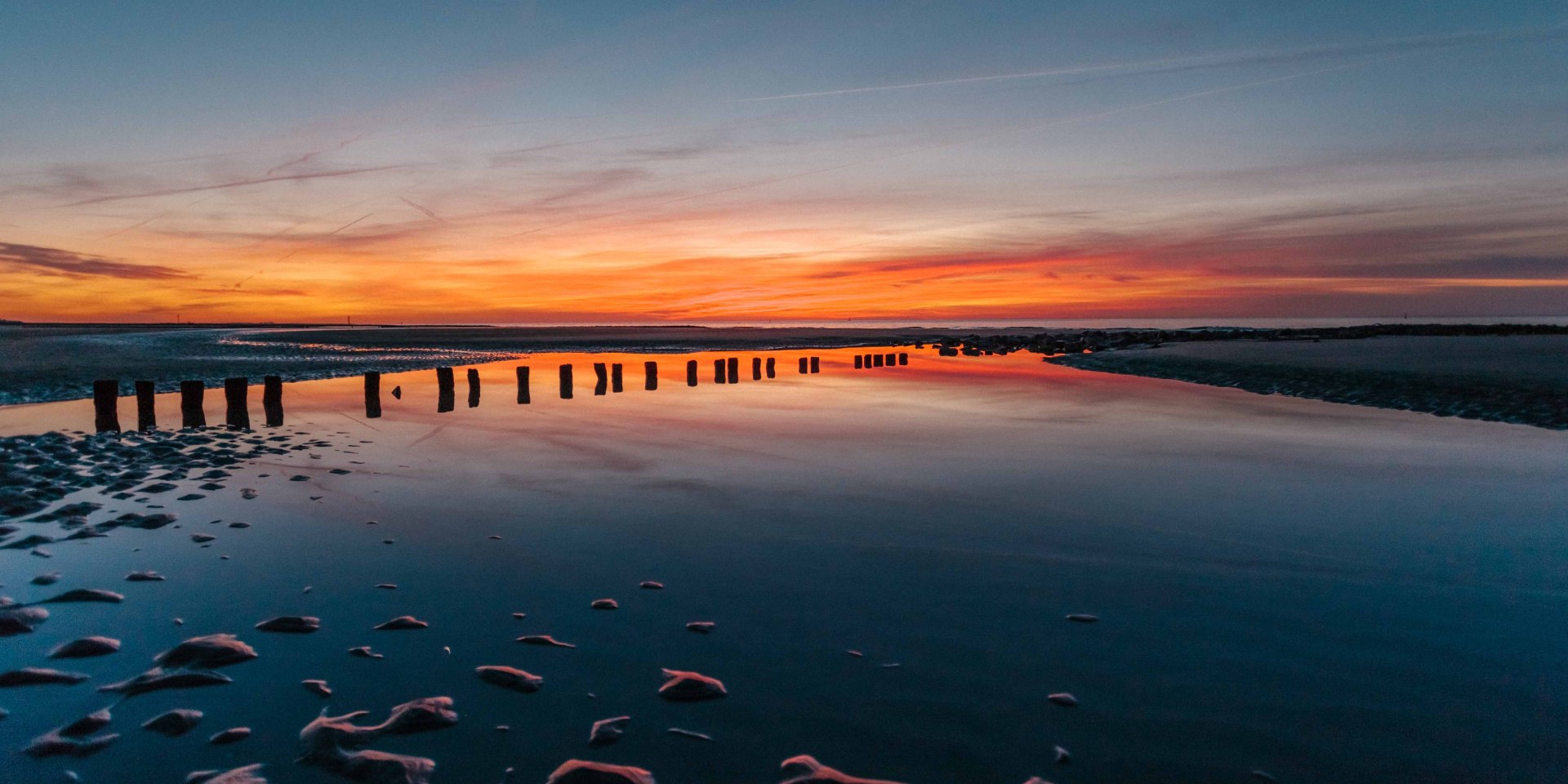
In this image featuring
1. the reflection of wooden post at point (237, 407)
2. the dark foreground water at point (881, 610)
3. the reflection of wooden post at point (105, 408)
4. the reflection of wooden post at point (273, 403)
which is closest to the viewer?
the dark foreground water at point (881, 610)

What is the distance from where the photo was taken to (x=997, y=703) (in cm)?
394

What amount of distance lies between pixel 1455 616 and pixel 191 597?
8481 millimetres

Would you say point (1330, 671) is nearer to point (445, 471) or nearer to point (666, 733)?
point (666, 733)

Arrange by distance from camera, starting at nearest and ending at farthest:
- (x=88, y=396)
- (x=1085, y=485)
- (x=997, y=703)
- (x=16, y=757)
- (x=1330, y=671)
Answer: (x=16, y=757)
(x=997, y=703)
(x=1330, y=671)
(x=1085, y=485)
(x=88, y=396)

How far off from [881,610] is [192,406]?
14.7 m

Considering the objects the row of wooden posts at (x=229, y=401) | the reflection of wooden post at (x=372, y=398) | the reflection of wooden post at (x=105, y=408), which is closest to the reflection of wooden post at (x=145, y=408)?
the row of wooden posts at (x=229, y=401)

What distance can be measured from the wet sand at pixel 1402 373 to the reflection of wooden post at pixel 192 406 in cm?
2354

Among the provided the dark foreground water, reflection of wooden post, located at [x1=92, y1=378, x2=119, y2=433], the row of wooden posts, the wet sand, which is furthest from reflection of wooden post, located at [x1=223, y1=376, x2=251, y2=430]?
the wet sand

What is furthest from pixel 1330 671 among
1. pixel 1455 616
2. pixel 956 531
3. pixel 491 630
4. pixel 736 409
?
pixel 736 409

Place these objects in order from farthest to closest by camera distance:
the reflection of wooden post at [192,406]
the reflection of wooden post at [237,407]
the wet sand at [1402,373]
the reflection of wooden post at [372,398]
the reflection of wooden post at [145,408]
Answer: the reflection of wooden post at [372,398] < the wet sand at [1402,373] < the reflection of wooden post at [237,407] < the reflection of wooden post at [192,406] < the reflection of wooden post at [145,408]

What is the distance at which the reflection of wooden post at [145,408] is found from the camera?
13742 mm

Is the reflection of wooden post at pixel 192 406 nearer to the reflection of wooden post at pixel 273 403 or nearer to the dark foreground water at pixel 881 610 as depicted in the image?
the reflection of wooden post at pixel 273 403

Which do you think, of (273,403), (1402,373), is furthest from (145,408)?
(1402,373)

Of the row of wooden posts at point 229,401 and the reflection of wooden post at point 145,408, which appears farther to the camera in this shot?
the reflection of wooden post at point 145,408
